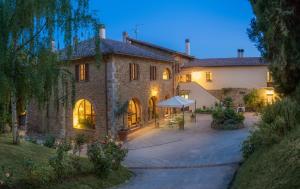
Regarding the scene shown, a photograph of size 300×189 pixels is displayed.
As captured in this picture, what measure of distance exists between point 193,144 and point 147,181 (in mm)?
7667

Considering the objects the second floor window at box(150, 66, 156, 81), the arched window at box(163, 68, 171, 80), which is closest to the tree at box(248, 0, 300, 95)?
the second floor window at box(150, 66, 156, 81)

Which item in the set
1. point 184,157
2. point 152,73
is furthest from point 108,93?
point 184,157

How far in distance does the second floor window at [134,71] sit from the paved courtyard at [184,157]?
4043mm

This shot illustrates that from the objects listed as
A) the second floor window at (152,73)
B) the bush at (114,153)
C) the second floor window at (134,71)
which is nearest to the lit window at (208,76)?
the second floor window at (152,73)

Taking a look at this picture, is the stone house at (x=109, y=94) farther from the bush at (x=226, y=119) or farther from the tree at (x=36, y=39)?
the tree at (x=36, y=39)

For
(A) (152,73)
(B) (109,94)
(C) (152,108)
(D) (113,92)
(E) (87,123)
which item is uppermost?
→ (A) (152,73)

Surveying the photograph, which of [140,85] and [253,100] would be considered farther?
[253,100]

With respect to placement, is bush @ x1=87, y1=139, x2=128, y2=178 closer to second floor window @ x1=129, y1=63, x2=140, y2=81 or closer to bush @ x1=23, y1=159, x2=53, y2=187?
bush @ x1=23, y1=159, x2=53, y2=187

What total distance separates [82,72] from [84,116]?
3.30m

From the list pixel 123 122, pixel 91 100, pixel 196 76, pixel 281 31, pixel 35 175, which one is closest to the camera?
pixel 35 175

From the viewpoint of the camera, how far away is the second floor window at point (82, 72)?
23625 mm

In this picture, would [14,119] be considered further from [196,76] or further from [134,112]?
[196,76]

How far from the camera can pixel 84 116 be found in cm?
2458

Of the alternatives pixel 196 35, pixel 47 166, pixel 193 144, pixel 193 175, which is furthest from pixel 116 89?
pixel 196 35
